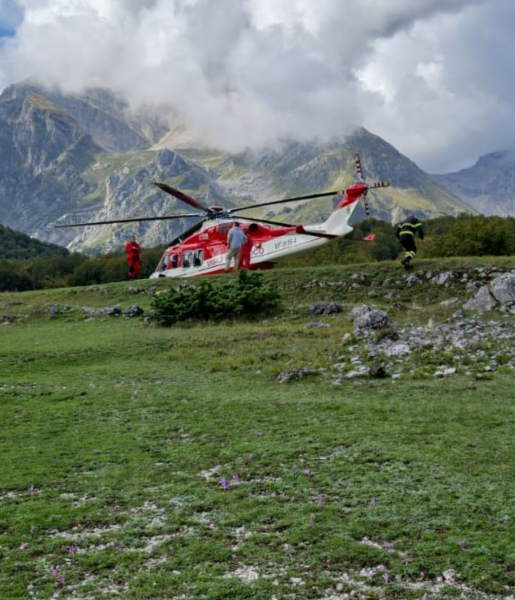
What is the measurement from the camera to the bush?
24.8 metres

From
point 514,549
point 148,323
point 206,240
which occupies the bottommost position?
point 514,549

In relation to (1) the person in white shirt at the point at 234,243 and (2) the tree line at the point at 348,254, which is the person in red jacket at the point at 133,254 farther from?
(2) the tree line at the point at 348,254

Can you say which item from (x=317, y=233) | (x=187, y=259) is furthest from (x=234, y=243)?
(x=317, y=233)

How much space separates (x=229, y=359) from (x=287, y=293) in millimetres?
11417

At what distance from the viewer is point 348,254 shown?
59.4 meters

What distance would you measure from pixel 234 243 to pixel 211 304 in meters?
7.03

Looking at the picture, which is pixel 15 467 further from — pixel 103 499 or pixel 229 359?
pixel 229 359

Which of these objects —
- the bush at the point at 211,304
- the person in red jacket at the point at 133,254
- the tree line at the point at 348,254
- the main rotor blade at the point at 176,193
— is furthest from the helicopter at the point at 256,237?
the bush at the point at 211,304

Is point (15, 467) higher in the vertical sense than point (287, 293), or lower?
lower

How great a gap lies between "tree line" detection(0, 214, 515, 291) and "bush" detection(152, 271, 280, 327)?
44.7 ft

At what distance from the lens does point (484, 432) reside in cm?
910

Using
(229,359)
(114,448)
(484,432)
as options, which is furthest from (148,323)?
(484,432)

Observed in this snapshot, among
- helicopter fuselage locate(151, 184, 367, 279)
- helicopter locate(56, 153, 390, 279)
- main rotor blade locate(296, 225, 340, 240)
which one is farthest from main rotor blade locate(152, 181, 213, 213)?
main rotor blade locate(296, 225, 340, 240)

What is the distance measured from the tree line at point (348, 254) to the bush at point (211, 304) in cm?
1364
